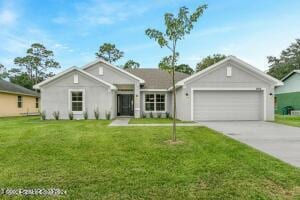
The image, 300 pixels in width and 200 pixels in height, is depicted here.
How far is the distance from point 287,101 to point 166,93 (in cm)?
1523

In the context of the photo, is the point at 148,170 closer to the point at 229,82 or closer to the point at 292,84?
the point at 229,82

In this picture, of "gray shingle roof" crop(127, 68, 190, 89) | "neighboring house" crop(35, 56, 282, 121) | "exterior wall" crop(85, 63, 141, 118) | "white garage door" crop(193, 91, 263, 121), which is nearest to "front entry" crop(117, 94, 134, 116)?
"neighboring house" crop(35, 56, 282, 121)

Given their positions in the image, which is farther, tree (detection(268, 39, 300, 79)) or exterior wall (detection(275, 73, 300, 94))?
tree (detection(268, 39, 300, 79))

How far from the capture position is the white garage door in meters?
19.9

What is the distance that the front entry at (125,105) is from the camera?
2558 cm

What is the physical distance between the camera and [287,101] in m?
31.2

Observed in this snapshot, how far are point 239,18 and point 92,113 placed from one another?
1263 cm

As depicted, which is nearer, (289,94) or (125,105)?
(125,105)

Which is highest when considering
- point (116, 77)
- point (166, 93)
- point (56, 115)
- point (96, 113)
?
point (116, 77)

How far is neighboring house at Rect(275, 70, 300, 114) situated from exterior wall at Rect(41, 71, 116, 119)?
19.7 metres

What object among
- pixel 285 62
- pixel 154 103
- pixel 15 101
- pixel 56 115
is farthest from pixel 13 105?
pixel 285 62

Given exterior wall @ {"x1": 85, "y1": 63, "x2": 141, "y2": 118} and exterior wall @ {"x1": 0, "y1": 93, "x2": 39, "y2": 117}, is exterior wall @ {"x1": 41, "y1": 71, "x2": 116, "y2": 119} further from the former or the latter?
exterior wall @ {"x1": 0, "y1": 93, "x2": 39, "y2": 117}

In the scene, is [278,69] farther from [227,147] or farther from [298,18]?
[227,147]

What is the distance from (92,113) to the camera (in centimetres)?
Result: 2203
